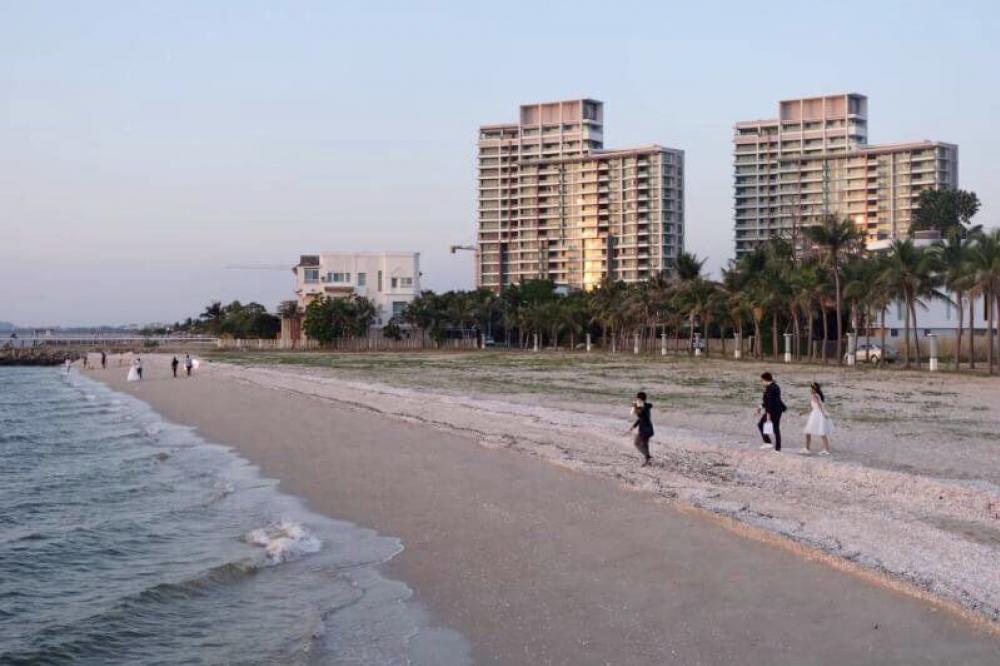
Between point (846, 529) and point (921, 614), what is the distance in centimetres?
366

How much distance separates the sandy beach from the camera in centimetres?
927

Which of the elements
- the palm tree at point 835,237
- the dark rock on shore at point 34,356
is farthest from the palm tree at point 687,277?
the dark rock on shore at point 34,356

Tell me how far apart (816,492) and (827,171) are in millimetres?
181478

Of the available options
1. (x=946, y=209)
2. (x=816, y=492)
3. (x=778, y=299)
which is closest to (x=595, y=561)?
(x=816, y=492)

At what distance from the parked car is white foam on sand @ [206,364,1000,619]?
4228cm

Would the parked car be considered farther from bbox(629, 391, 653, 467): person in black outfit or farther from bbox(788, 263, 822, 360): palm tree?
bbox(629, 391, 653, 467): person in black outfit

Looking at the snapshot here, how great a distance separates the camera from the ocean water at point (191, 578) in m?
10.3

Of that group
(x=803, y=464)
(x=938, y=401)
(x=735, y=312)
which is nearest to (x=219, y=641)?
(x=803, y=464)

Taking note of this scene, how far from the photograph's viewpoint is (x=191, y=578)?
1328cm

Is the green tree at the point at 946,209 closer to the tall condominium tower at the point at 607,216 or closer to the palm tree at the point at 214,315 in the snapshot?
the tall condominium tower at the point at 607,216

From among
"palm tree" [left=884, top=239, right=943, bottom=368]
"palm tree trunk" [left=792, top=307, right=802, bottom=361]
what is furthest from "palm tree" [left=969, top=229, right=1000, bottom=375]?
"palm tree trunk" [left=792, top=307, right=802, bottom=361]

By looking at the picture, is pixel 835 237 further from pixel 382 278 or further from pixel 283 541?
pixel 382 278

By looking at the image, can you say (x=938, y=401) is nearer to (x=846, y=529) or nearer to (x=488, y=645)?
(x=846, y=529)

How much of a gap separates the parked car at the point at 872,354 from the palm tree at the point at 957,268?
26.9 feet
